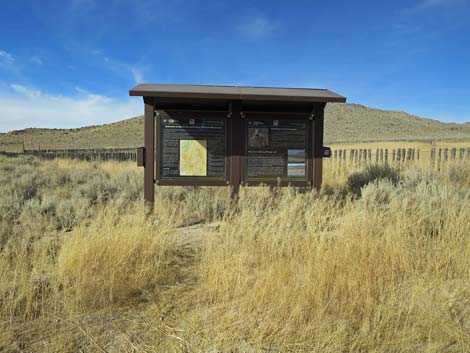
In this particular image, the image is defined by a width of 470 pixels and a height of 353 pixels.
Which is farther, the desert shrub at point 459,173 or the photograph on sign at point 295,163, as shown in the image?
the desert shrub at point 459,173

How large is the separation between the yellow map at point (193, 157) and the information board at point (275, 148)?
2.91ft

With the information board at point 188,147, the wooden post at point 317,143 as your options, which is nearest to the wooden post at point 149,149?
the information board at point 188,147

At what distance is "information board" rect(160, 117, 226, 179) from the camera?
603 centimetres

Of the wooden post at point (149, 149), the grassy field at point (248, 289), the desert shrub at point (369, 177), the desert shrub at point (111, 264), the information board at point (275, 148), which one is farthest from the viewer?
the desert shrub at point (369, 177)

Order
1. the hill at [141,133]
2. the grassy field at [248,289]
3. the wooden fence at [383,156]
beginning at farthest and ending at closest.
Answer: the hill at [141,133], the wooden fence at [383,156], the grassy field at [248,289]

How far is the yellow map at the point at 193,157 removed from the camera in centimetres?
605

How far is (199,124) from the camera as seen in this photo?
609 centimetres

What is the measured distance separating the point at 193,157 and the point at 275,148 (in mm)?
1674

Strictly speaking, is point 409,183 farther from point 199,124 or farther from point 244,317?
point 244,317

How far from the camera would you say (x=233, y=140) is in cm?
611

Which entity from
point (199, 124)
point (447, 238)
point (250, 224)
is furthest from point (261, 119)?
point (447, 238)

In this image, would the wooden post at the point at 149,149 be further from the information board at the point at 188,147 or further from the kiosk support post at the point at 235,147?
the kiosk support post at the point at 235,147

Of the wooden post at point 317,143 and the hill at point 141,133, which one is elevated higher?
the hill at point 141,133

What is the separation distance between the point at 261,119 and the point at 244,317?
4.45 meters
